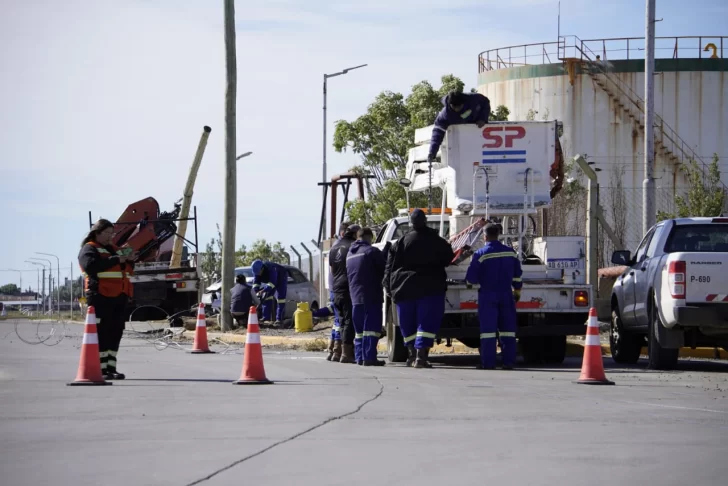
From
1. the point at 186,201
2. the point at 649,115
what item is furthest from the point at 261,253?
the point at 649,115

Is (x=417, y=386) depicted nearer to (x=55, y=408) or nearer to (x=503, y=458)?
(x=55, y=408)

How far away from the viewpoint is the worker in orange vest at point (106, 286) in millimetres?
13773

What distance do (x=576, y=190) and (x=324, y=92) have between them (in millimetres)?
8935

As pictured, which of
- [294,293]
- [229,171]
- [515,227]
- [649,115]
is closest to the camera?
[515,227]

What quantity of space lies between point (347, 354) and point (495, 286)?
2.63m

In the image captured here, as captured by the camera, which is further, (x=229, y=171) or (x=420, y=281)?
(x=229, y=171)

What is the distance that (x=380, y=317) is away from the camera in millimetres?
16281

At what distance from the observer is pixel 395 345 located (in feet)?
55.4

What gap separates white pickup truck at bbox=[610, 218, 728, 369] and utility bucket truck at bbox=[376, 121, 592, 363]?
84 cm

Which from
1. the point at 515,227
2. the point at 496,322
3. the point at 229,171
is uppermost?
the point at 229,171

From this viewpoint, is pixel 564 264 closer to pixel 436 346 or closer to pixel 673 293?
pixel 673 293

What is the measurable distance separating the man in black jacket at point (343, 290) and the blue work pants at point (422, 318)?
1190 mm

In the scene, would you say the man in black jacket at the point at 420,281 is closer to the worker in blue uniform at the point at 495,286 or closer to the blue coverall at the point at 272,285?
the worker in blue uniform at the point at 495,286

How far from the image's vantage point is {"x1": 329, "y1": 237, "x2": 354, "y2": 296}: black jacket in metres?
16.8
